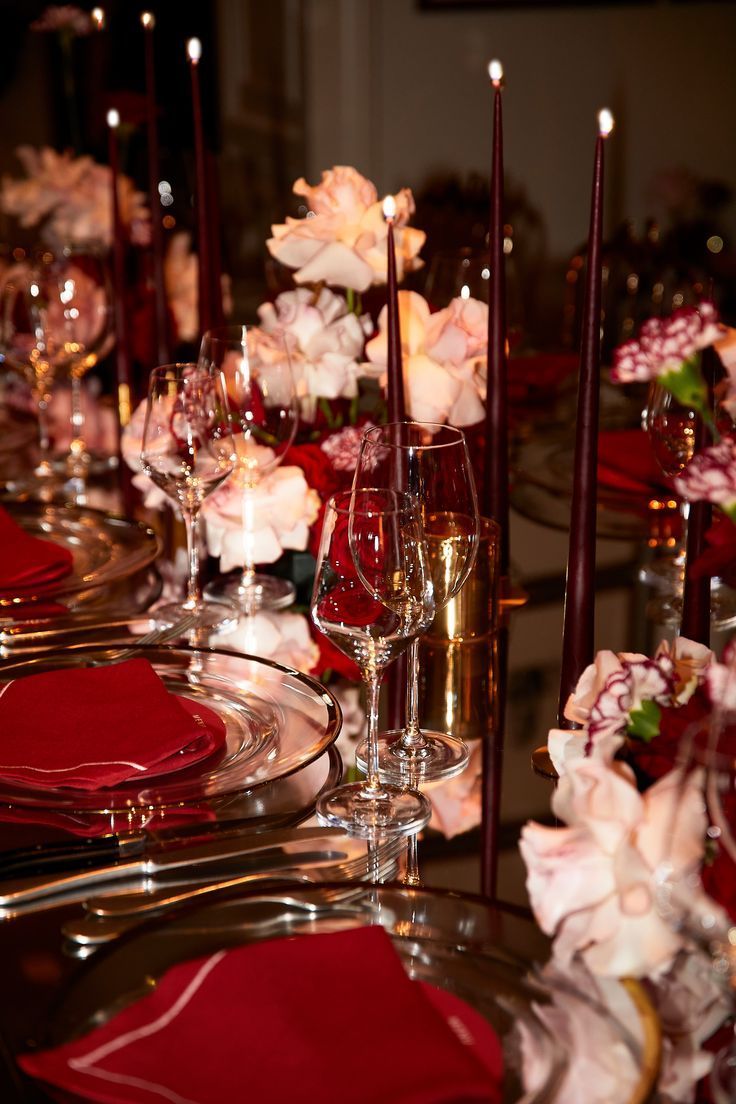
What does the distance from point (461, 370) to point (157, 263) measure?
0.64 meters

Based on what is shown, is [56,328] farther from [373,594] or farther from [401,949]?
[401,949]

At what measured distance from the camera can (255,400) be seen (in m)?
1.32

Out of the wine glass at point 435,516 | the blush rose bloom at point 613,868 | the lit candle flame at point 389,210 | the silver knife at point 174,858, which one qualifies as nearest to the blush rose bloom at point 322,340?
the lit candle flame at point 389,210

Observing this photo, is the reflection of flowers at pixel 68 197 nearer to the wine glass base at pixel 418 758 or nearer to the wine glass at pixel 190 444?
the wine glass at pixel 190 444

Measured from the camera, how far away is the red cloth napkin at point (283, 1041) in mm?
624

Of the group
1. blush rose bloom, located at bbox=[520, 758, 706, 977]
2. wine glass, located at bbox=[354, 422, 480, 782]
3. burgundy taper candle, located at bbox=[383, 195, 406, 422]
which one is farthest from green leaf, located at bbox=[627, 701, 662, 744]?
burgundy taper candle, located at bbox=[383, 195, 406, 422]

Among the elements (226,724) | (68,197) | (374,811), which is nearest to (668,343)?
(374,811)

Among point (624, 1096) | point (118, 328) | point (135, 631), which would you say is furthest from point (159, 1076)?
point (118, 328)

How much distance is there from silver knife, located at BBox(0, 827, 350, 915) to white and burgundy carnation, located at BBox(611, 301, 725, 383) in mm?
355

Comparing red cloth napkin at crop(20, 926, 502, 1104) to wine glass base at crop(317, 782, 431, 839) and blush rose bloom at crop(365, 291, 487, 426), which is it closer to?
wine glass base at crop(317, 782, 431, 839)

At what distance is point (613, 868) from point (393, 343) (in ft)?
1.98

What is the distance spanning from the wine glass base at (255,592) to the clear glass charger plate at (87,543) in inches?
3.5

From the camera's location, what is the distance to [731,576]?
1032 millimetres

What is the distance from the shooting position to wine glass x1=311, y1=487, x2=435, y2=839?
2.99ft
